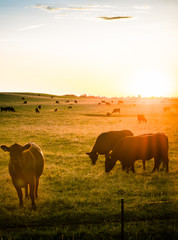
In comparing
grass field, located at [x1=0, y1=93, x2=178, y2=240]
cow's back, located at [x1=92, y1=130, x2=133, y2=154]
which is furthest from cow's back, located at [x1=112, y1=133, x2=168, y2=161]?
cow's back, located at [x1=92, y1=130, x2=133, y2=154]

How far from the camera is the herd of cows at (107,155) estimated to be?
744 cm

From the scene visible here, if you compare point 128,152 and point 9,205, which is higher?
point 128,152

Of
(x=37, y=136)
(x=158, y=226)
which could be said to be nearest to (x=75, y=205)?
(x=158, y=226)

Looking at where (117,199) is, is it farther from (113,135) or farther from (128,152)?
(113,135)

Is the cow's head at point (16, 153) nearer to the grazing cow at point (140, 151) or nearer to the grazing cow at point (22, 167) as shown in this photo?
the grazing cow at point (22, 167)

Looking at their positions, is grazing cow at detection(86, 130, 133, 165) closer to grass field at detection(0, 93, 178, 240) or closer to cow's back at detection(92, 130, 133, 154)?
cow's back at detection(92, 130, 133, 154)

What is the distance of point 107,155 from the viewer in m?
11.8

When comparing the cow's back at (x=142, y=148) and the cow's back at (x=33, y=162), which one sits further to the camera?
the cow's back at (x=142, y=148)

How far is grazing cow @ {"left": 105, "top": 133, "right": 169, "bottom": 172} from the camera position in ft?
37.3

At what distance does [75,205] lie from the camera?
772 cm

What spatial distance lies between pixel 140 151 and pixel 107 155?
1.63 meters

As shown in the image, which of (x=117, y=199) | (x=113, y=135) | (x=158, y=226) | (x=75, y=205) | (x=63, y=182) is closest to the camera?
(x=158, y=226)

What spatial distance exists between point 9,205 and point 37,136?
1539cm

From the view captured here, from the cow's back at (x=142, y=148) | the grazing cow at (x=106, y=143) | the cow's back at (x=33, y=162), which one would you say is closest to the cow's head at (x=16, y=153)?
the cow's back at (x=33, y=162)
